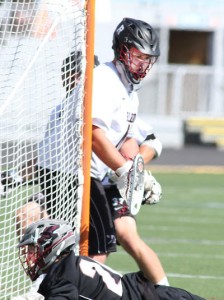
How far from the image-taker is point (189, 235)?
9.75 m

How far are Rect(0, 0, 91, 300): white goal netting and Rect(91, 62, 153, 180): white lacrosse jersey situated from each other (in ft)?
0.37

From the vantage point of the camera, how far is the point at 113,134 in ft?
19.6

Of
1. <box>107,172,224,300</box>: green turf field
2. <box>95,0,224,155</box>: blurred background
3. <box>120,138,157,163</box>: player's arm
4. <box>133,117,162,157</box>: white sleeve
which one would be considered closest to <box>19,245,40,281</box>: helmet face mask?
<box>120,138,157,163</box>: player's arm

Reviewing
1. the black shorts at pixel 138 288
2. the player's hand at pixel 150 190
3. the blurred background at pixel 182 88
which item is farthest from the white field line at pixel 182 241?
the blurred background at pixel 182 88

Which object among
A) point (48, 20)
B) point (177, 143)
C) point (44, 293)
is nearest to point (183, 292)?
point (44, 293)

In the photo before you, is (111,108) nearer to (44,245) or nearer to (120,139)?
(120,139)

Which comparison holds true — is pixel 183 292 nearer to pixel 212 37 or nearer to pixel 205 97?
pixel 205 97

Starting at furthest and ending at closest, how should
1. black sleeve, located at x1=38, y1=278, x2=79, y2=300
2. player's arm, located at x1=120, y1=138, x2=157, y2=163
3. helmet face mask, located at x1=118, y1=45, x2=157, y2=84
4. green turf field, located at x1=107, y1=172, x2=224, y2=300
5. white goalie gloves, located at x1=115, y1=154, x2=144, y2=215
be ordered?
green turf field, located at x1=107, y1=172, x2=224, y2=300
player's arm, located at x1=120, y1=138, x2=157, y2=163
helmet face mask, located at x1=118, y1=45, x2=157, y2=84
white goalie gloves, located at x1=115, y1=154, x2=144, y2=215
black sleeve, located at x1=38, y1=278, x2=79, y2=300

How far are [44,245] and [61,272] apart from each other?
0.17 metres

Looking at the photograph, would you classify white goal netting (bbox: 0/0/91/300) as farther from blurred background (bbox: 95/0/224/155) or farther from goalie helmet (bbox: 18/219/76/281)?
blurred background (bbox: 95/0/224/155)

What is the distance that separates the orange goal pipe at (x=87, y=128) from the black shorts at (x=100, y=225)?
10cm

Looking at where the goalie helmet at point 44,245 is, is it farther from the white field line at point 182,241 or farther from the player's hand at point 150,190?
the white field line at point 182,241

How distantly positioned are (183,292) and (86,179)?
3.07 ft

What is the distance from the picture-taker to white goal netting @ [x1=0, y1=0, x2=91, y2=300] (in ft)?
19.1
